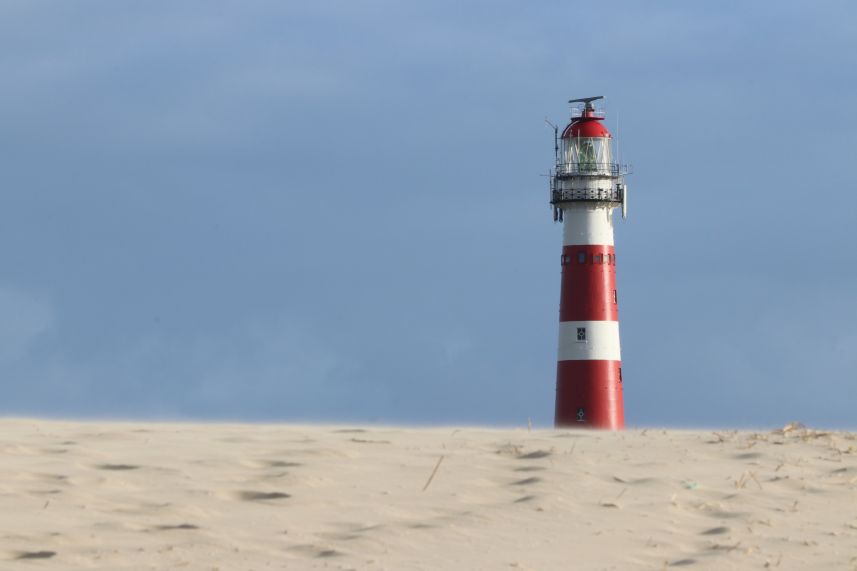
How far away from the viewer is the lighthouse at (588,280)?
37125mm

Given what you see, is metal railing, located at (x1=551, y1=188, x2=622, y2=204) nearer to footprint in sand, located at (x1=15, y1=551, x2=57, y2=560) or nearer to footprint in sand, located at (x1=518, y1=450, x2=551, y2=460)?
footprint in sand, located at (x1=518, y1=450, x2=551, y2=460)

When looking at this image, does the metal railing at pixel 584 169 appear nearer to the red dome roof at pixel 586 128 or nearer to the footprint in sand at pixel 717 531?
the red dome roof at pixel 586 128

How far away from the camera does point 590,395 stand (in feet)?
122

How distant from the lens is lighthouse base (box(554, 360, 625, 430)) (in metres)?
36.8

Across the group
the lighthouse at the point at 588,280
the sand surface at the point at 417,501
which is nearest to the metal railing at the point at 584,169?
the lighthouse at the point at 588,280

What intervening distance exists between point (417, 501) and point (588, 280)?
27.6 meters

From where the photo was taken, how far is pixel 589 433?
46.0ft

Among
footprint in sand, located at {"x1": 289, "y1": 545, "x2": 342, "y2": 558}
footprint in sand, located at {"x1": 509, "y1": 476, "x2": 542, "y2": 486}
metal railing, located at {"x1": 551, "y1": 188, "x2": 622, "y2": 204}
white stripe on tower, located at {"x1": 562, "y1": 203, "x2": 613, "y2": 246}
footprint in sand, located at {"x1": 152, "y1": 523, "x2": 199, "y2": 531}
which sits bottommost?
footprint in sand, located at {"x1": 289, "y1": 545, "x2": 342, "y2": 558}

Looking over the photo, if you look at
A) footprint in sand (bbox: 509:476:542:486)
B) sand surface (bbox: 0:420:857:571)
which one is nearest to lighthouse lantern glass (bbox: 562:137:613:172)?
sand surface (bbox: 0:420:857:571)

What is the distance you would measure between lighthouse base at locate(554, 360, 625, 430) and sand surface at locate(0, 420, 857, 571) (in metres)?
23.4

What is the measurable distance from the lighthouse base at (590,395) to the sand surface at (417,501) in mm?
23412

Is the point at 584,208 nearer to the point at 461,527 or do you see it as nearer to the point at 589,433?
the point at 589,433

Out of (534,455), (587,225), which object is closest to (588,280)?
(587,225)

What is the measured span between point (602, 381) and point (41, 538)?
29.0 m
